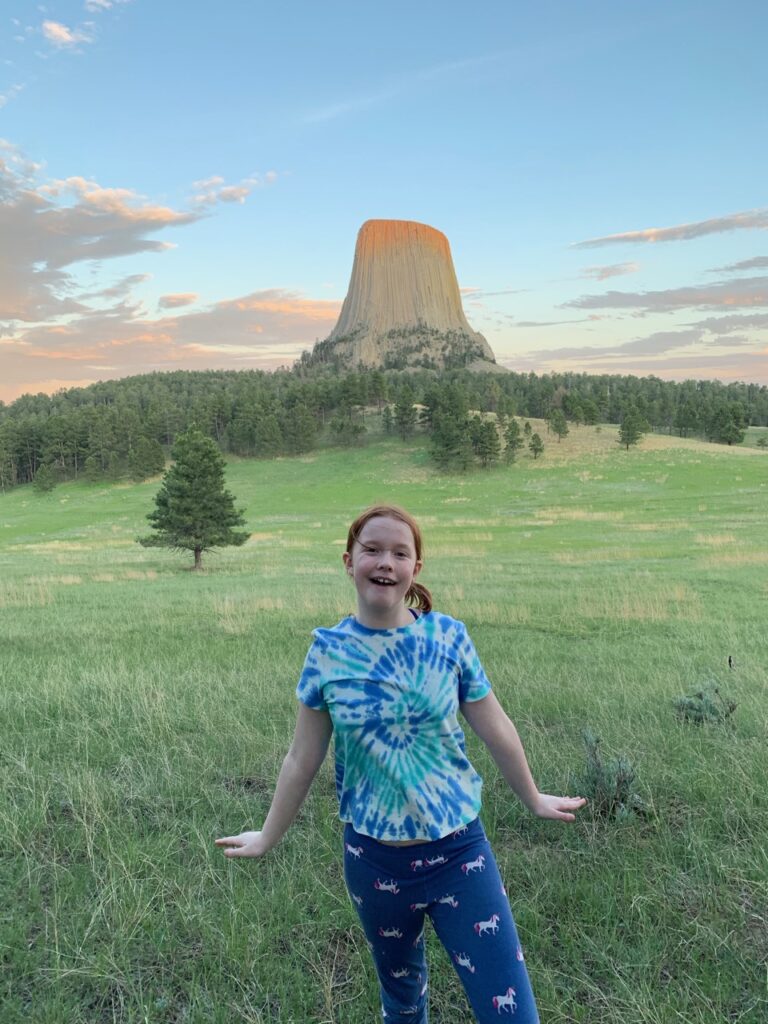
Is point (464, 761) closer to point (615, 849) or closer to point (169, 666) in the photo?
point (615, 849)

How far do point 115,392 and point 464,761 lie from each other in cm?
14403

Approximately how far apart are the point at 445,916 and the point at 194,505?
24.7 metres

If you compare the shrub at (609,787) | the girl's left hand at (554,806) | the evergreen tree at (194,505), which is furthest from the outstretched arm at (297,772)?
the evergreen tree at (194,505)

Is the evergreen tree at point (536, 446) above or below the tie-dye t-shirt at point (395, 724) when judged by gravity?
below

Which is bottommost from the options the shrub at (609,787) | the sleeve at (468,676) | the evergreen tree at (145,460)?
the evergreen tree at (145,460)

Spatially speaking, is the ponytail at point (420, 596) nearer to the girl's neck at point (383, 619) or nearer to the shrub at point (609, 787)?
the girl's neck at point (383, 619)

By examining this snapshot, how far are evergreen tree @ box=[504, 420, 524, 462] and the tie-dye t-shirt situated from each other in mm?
72960

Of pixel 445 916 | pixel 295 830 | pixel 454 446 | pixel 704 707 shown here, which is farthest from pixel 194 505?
pixel 454 446

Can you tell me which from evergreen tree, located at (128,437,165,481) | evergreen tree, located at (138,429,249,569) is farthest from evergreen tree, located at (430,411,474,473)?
evergreen tree, located at (138,429,249,569)

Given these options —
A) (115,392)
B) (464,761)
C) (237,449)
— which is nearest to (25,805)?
(464,761)

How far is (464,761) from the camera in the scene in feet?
7.20

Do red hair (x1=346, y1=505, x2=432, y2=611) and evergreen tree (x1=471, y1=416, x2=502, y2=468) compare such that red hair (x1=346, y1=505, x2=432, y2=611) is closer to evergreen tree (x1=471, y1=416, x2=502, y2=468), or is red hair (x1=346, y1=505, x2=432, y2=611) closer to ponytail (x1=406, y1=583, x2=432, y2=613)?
ponytail (x1=406, y1=583, x2=432, y2=613)

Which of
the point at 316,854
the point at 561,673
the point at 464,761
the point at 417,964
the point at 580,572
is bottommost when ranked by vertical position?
the point at 580,572

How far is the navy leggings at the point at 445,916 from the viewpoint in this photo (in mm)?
1958
